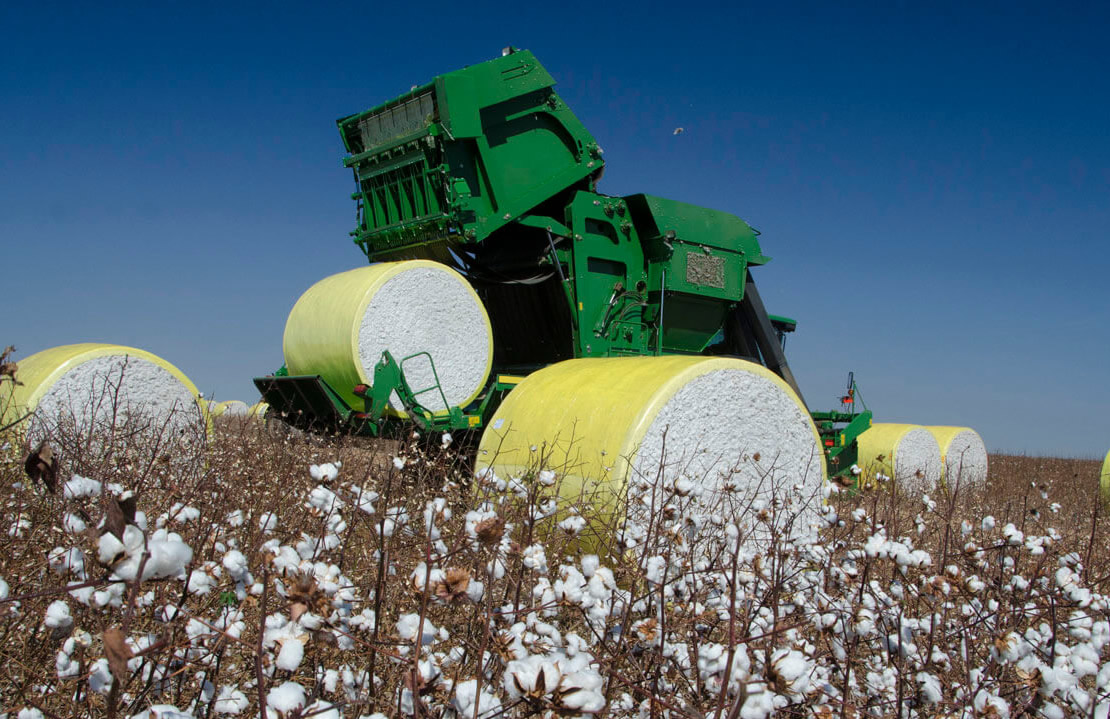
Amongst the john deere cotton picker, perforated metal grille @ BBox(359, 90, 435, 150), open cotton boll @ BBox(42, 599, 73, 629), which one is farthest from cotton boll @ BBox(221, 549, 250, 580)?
perforated metal grille @ BBox(359, 90, 435, 150)

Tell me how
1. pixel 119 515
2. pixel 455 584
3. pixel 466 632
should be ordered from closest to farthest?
pixel 119 515 → pixel 455 584 → pixel 466 632

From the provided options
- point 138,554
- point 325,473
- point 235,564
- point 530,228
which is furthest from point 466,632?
point 530,228

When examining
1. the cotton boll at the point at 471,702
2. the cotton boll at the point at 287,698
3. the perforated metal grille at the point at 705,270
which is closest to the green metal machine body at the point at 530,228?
the perforated metal grille at the point at 705,270

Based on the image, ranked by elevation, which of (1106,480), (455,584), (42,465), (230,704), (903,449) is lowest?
(230,704)

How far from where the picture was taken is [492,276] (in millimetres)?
8328

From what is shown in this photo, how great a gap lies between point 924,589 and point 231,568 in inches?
81.1

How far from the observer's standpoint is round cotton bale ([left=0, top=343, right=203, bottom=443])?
6820 mm

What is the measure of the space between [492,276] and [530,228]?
0.68m

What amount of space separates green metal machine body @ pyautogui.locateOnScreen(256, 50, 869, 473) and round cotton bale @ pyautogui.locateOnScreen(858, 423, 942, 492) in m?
4.27

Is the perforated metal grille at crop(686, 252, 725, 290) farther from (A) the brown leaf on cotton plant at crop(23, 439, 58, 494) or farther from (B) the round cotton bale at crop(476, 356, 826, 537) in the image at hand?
(A) the brown leaf on cotton plant at crop(23, 439, 58, 494)

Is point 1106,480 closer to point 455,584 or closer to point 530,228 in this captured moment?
point 530,228

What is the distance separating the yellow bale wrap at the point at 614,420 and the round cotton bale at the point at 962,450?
884 centimetres

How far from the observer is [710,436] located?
210 inches

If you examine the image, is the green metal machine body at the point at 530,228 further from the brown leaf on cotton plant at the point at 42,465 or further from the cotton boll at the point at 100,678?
the cotton boll at the point at 100,678
